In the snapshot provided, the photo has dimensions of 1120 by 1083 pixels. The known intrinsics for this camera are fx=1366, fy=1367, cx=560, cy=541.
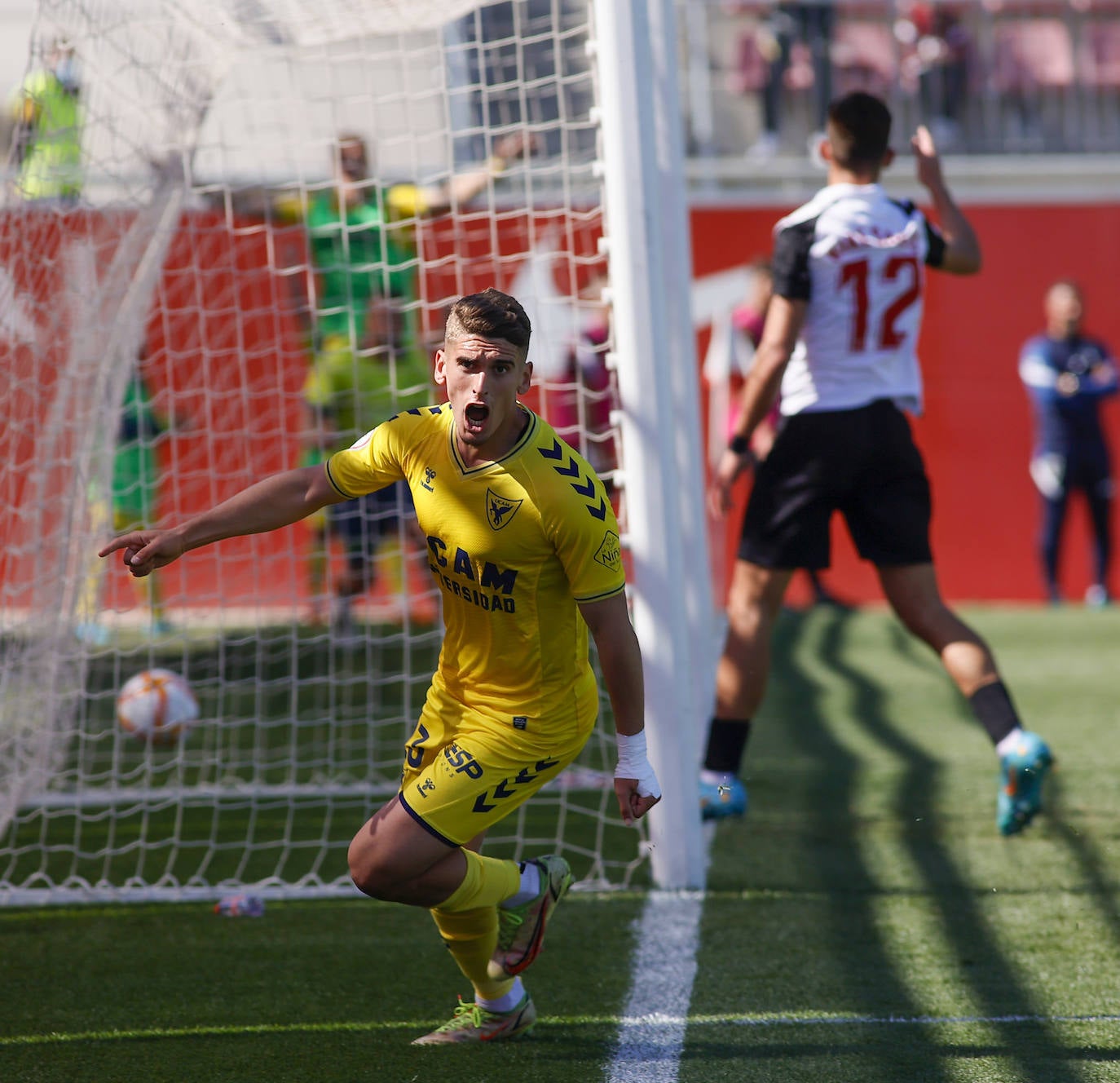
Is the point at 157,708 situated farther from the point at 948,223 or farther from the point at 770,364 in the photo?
the point at 948,223

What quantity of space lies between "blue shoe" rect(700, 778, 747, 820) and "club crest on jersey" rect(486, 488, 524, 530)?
1.83 metres

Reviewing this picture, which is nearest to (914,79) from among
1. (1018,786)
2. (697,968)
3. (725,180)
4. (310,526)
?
(725,180)

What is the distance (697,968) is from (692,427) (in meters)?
2.38

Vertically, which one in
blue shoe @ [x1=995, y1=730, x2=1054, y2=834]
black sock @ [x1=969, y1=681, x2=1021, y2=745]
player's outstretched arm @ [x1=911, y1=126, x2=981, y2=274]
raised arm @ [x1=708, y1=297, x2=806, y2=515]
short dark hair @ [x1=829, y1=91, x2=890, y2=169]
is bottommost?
blue shoe @ [x1=995, y1=730, x2=1054, y2=834]

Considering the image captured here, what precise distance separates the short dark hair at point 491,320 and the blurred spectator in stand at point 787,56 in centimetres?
1095

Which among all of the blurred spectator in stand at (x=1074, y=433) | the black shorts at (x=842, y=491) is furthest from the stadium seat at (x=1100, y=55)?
the black shorts at (x=842, y=491)

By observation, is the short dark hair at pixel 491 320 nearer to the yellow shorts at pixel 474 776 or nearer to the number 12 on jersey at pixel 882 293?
the yellow shorts at pixel 474 776

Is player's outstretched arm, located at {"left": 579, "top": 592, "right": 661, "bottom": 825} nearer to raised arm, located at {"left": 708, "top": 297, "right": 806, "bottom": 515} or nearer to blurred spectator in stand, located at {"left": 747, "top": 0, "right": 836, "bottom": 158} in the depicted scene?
raised arm, located at {"left": 708, "top": 297, "right": 806, "bottom": 515}

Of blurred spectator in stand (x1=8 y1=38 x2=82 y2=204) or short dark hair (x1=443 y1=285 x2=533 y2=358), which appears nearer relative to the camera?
short dark hair (x1=443 y1=285 x2=533 y2=358)

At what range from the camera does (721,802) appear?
438 cm

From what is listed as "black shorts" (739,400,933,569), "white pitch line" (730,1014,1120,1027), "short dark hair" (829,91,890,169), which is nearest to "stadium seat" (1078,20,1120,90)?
"short dark hair" (829,91,890,169)

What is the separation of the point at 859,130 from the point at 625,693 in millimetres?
2239

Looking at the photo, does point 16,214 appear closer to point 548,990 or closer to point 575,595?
point 575,595

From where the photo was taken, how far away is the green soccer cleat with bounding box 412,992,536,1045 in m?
3.17
